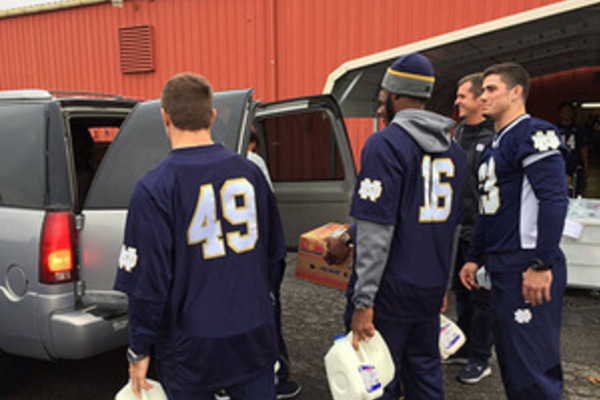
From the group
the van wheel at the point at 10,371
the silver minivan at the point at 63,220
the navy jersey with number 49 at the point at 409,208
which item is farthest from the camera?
the van wheel at the point at 10,371

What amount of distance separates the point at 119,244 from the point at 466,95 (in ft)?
7.86

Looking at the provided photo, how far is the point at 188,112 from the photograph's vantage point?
4.82ft

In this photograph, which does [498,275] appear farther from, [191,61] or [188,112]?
[191,61]

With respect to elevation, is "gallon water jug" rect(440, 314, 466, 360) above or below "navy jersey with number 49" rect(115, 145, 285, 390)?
below

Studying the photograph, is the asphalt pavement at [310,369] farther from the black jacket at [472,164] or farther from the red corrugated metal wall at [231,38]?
the red corrugated metal wall at [231,38]

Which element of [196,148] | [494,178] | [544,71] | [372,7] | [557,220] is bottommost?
[557,220]

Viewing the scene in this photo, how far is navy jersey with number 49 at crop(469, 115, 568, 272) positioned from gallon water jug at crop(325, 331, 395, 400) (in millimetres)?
734

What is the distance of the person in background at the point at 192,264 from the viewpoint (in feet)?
4.67

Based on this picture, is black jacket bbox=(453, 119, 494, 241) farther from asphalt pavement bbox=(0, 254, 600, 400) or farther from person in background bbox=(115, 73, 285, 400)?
person in background bbox=(115, 73, 285, 400)

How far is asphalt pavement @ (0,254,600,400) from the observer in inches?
109

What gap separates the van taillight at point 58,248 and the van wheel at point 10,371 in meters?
0.77

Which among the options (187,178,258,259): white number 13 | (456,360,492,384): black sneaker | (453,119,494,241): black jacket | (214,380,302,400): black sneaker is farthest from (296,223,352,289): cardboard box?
(187,178,258,259): white number 13

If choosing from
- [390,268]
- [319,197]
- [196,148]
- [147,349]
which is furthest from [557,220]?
[319,197]

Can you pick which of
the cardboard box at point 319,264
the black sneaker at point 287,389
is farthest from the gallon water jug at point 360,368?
the cardboard box at point 319,264
